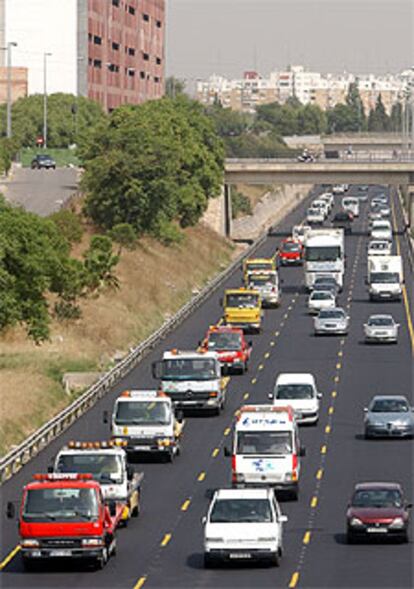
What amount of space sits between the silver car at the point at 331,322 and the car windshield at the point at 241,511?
5573 centimetres

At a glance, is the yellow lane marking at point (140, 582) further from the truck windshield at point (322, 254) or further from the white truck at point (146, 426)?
the truck windshield at point (322, 254)

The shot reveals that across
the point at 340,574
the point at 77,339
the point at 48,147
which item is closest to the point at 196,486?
the point at 340,574

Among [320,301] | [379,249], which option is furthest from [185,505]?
[379,249]

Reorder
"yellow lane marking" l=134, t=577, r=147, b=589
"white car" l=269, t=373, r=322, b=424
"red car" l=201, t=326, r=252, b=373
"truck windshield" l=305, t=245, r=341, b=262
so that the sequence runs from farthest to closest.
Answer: "truck windshield" l=305, t=245, r=341, b=262 → "red car" l=201, t=326, r=252, b=373 → "white car" l=269, t=373, r=322, b=424 → "yellow lane marking" l=134, t=577, r=147, b=589

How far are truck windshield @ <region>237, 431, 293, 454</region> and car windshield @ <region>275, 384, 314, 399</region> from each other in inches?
624

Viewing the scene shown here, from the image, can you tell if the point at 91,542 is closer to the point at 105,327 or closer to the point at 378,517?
the point at 378,517


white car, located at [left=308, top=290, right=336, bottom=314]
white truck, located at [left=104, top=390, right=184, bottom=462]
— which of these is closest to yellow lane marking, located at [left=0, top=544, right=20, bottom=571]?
white truck, located at [left=104, top=390, right=184, bottom=462]

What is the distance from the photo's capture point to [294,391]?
234 ft

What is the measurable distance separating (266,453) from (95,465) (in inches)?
248

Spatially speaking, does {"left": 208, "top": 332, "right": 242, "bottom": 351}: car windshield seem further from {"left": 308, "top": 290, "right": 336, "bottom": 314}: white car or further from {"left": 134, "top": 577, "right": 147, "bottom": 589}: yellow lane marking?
{"left": 134, "top": 577, "right": 147, "bottom": 589}: yellow lane marking

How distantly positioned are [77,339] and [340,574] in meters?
55.6

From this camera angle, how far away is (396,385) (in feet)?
266

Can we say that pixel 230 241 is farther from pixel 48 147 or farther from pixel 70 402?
pixel 70 402

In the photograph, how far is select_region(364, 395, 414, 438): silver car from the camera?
67.0 m
